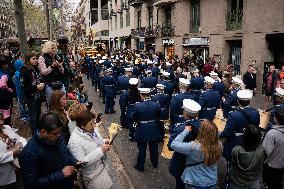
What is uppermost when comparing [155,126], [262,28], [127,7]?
[127,7]

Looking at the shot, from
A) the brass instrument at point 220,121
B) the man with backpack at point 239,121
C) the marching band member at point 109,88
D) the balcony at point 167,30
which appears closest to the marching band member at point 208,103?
the brass instrument at point 220,121

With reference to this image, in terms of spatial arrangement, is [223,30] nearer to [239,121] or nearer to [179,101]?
[179,101]

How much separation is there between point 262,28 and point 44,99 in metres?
15.0

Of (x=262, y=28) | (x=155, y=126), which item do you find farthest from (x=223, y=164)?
(x=262, y=28)

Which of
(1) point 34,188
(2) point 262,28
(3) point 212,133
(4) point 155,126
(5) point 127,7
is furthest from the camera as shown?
(5) point 127,7

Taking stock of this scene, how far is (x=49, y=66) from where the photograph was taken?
7820 mm

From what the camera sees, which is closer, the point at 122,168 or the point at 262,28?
the point at 122,168

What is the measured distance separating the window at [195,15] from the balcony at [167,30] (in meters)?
3.16

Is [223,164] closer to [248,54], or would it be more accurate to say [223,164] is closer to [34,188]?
[34,188]

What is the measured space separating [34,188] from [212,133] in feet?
7.65

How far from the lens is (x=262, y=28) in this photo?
62.6 ft

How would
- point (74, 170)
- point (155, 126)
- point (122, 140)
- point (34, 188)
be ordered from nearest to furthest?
point (34, 188)
point (74, 170)
point (155, 126)
point (122, 140)

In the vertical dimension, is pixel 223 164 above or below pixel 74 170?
below

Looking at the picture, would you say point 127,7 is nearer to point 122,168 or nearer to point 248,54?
point 248,54
